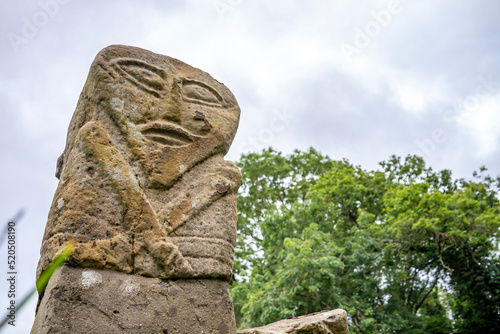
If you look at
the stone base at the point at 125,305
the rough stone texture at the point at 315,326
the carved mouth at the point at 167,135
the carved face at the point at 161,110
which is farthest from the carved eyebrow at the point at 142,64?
the rough stone texture at the point at 315,326

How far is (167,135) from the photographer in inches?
139

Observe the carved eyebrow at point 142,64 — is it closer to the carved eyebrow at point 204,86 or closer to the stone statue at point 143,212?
the stone statue at point 143,212

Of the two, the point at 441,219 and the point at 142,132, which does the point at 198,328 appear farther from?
the point at 441,219

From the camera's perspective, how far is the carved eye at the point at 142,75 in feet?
11.6

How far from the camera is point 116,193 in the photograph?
3057mm

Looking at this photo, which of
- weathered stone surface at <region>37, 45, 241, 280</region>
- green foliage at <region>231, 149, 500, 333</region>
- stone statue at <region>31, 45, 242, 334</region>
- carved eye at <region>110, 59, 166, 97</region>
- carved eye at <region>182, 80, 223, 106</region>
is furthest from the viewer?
green foliage at <region>231, 149, 500, 333</region>

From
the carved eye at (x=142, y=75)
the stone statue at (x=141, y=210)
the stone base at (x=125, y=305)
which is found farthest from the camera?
the carved eye at (x=142, y=75)

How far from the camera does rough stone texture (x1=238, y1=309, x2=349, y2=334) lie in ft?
12.2

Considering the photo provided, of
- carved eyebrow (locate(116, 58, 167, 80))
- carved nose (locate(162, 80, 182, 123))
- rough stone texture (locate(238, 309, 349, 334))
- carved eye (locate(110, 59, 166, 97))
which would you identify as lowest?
rough stone texture (locate(238, 309, 349, 334))

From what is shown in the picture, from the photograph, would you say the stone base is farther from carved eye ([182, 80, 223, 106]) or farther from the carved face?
carved eye ([182, 80, 223, 106])

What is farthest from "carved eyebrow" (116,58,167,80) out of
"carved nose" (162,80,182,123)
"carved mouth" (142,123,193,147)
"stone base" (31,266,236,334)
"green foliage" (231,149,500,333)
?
"green foliage" (231,149,500,333)

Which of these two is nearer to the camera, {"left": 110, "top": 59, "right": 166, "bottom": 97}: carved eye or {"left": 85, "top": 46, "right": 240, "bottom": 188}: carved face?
{"left": 85, "top": 46, "right": 240, "bottom": 188}: carved face

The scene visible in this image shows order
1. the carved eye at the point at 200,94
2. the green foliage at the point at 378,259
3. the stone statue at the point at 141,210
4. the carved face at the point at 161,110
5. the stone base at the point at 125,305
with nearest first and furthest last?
1. the stone base at the point at 125,305
2. the stone statue at the point at 141,210
3. the carved face at the point at 161,110
4. the carved eye at the point at 200,94
5. the green foliage at the point at 378,259

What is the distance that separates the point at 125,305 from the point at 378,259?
29.2 feet
